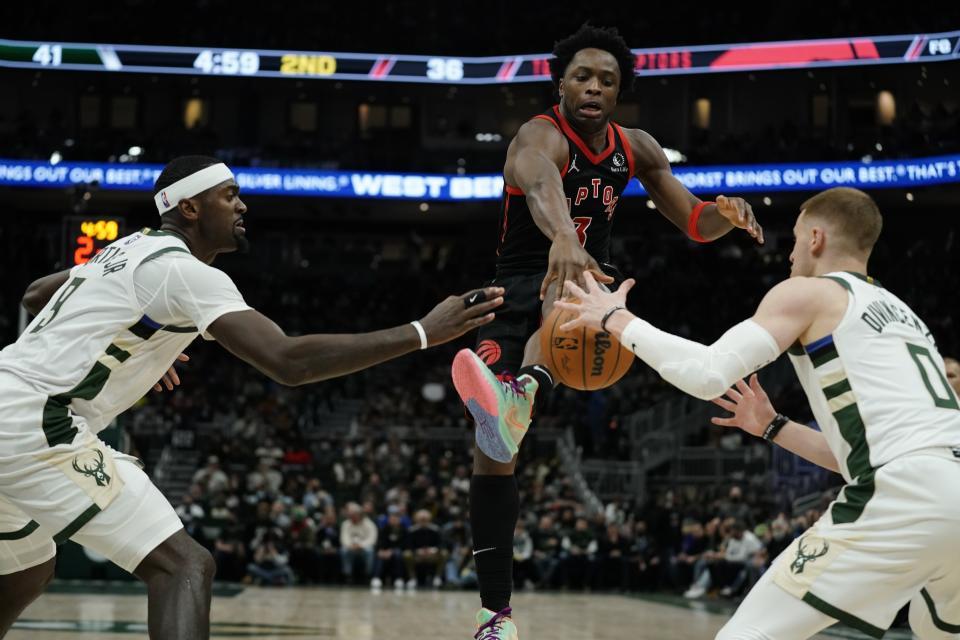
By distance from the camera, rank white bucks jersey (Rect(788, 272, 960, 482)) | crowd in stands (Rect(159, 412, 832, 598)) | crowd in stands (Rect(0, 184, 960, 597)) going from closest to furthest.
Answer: white bucks jersey (Rect(788, 272, 960, 482)), crowd in stands (Rect(159, 412, 832, 598)), crowd in stands (Rect(0, 184, 960, 597))

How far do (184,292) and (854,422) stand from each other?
2.48m

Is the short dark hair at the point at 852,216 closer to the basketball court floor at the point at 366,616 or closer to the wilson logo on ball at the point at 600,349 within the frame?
the wilson logo on ball at the point at 600,349

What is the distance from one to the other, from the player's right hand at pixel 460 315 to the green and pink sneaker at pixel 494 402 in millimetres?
293

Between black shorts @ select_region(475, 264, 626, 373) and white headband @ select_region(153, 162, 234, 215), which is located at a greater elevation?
white headband @ select_region(153, 162, 234, 215)

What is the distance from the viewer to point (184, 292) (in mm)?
4273

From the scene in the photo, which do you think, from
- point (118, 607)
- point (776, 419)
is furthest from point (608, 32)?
point (118, 607)

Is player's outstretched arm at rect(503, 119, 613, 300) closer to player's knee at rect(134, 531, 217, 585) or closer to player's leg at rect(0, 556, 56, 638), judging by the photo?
player's knee at rect(134, 531, 217, 585)

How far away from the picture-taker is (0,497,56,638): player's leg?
14.2 feet

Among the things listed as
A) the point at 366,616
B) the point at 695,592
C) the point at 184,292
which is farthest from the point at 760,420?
the point at 695,592

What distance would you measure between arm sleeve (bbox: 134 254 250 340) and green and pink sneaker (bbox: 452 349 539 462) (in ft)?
3.19

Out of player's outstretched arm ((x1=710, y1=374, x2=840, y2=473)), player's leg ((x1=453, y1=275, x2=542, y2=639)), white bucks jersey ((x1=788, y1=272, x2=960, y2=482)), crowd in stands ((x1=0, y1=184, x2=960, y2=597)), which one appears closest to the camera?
white bucks jersey ((x1=788, y1=272, x2=960, y2=482))

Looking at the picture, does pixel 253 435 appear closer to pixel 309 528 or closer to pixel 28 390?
pixel 309 528

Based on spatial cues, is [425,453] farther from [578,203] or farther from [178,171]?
[178,171]

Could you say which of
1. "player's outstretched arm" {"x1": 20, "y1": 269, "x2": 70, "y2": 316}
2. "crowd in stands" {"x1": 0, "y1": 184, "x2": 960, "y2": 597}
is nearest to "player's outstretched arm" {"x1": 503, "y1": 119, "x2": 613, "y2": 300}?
"player's outstretched arm" {"x1": 20, "y1": 269, "x2": 70, "y2": 316}
